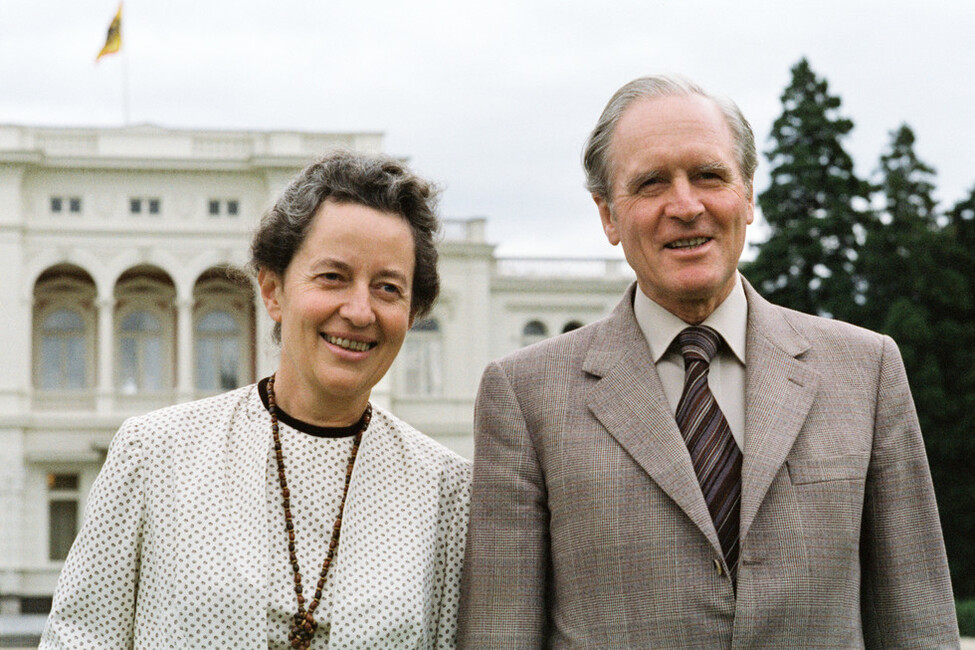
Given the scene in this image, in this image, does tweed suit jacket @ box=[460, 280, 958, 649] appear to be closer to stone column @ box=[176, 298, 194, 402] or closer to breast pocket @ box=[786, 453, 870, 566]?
breast pocket @ box=[786, 453, 870, 566]

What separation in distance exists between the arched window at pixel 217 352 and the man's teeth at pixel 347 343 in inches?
1103

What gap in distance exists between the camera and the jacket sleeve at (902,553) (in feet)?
9.16

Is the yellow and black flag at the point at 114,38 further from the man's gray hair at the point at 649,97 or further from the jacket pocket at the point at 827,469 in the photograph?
the jacket pocket at the point at 827,469

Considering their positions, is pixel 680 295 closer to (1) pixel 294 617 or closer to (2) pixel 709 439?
(2) pixel 709 439

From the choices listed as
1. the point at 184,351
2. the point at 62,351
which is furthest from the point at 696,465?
the point at 62,351

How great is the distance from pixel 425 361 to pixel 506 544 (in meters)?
28.0

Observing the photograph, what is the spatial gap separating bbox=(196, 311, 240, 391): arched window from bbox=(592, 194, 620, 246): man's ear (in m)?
28.0

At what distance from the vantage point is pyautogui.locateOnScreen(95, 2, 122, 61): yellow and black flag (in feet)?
98.2

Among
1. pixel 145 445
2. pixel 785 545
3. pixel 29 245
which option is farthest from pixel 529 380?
pixel 29 245

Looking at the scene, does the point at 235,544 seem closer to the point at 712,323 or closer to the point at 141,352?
the point at 712,323

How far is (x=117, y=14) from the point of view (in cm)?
3005

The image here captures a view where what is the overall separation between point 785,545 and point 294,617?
108 centimetres

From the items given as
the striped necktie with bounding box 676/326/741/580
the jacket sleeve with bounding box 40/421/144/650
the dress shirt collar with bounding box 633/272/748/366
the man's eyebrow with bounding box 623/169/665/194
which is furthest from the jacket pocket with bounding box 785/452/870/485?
the jacket sleeve with bounding box 40/421/144/650

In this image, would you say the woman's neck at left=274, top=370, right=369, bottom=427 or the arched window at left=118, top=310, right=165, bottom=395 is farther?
the arched window at left=118, top=310, right=165, bottom=395
